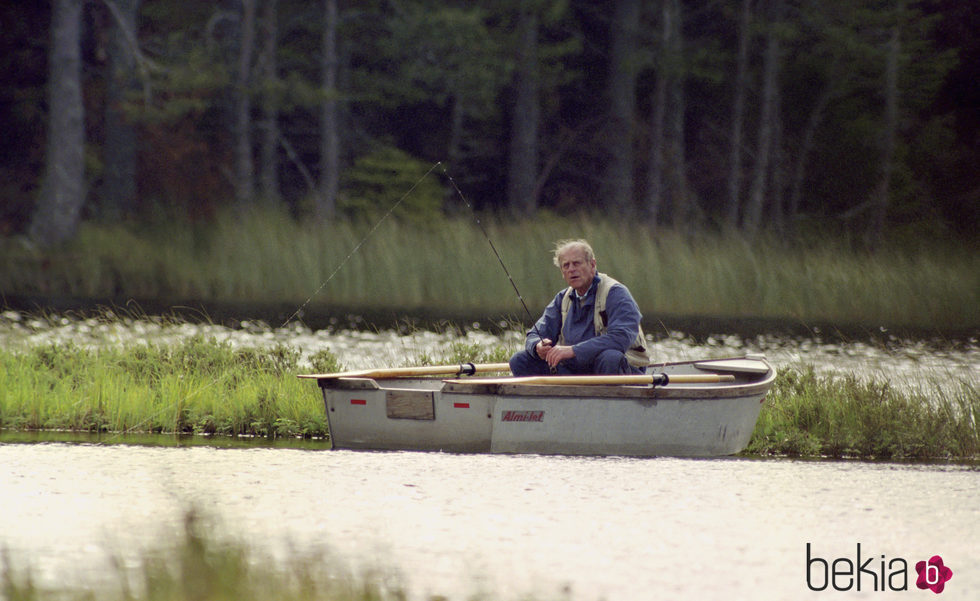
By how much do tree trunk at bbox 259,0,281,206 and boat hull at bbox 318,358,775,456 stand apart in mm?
18526

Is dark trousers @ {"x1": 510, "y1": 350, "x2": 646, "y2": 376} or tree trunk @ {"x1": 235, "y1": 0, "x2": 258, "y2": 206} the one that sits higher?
tree trunk @ {"x1": 235, "y1": 0, "x2": 258, "y2": 206}

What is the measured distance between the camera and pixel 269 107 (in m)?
29.6

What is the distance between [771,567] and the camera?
6.64 meters

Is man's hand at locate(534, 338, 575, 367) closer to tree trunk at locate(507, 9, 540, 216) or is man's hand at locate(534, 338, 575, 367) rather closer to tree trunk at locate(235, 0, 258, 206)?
tree trunk at locate(235, 0, 258, 206)

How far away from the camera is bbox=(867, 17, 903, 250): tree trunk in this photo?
29328 mm

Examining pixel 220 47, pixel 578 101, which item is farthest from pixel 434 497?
pixel 578 101

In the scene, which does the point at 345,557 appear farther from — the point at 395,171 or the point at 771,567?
the point at 395,171

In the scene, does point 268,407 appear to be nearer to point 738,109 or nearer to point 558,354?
point 558,354

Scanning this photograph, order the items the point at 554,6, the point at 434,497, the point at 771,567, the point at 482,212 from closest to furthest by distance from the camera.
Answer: the point at 771,567 < the point at 434,497 < the point at 554,6 < the point at 482,212

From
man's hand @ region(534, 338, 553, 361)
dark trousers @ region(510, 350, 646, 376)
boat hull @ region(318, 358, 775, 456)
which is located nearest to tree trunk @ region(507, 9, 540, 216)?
dark trousers @ region(510, 350, 646, 376)

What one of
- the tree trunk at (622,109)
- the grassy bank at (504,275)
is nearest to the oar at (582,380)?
the grassy bank at (504,275)

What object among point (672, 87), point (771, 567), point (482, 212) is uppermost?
point (672, 87)

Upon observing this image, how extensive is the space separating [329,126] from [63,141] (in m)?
5.26

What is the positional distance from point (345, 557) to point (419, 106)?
97.2 feet
